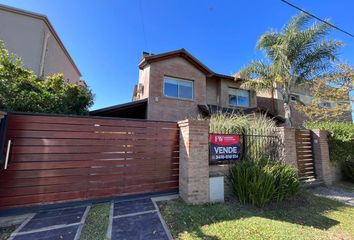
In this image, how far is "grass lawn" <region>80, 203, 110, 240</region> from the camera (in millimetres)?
3246

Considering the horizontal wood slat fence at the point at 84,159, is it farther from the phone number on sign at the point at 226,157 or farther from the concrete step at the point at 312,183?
the concrete step at the point at 312,183

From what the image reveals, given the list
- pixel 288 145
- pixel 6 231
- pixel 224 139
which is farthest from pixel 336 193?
pixel 6 231

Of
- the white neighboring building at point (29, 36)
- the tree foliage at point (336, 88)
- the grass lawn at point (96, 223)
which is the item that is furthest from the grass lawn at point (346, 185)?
the white neighboring building at point (29, 36)

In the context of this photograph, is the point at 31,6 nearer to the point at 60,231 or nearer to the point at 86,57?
the point at 86,57

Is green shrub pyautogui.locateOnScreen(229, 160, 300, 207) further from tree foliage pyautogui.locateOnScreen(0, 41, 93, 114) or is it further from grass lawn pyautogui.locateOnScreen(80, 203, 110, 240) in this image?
tree foliage pyautogui.locateOnScreen(0, 41, 93, 114)

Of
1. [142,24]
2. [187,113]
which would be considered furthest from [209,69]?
[142,24]

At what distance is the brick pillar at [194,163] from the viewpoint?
195 inches

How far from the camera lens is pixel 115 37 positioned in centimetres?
1188

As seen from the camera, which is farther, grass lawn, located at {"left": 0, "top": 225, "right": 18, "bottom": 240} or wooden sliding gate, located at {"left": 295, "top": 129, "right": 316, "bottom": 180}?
wooden sliding gate, located at {"left": 295, "top": 129, "right": 316, "bottom": 180}

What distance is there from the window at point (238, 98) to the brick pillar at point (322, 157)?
728cm


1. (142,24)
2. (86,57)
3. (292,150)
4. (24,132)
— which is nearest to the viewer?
(24,132)

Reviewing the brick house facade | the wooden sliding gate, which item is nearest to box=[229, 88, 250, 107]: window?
the brick house facade

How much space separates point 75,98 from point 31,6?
674 centimetres

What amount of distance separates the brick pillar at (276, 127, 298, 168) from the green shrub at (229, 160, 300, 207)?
3.90 ft
